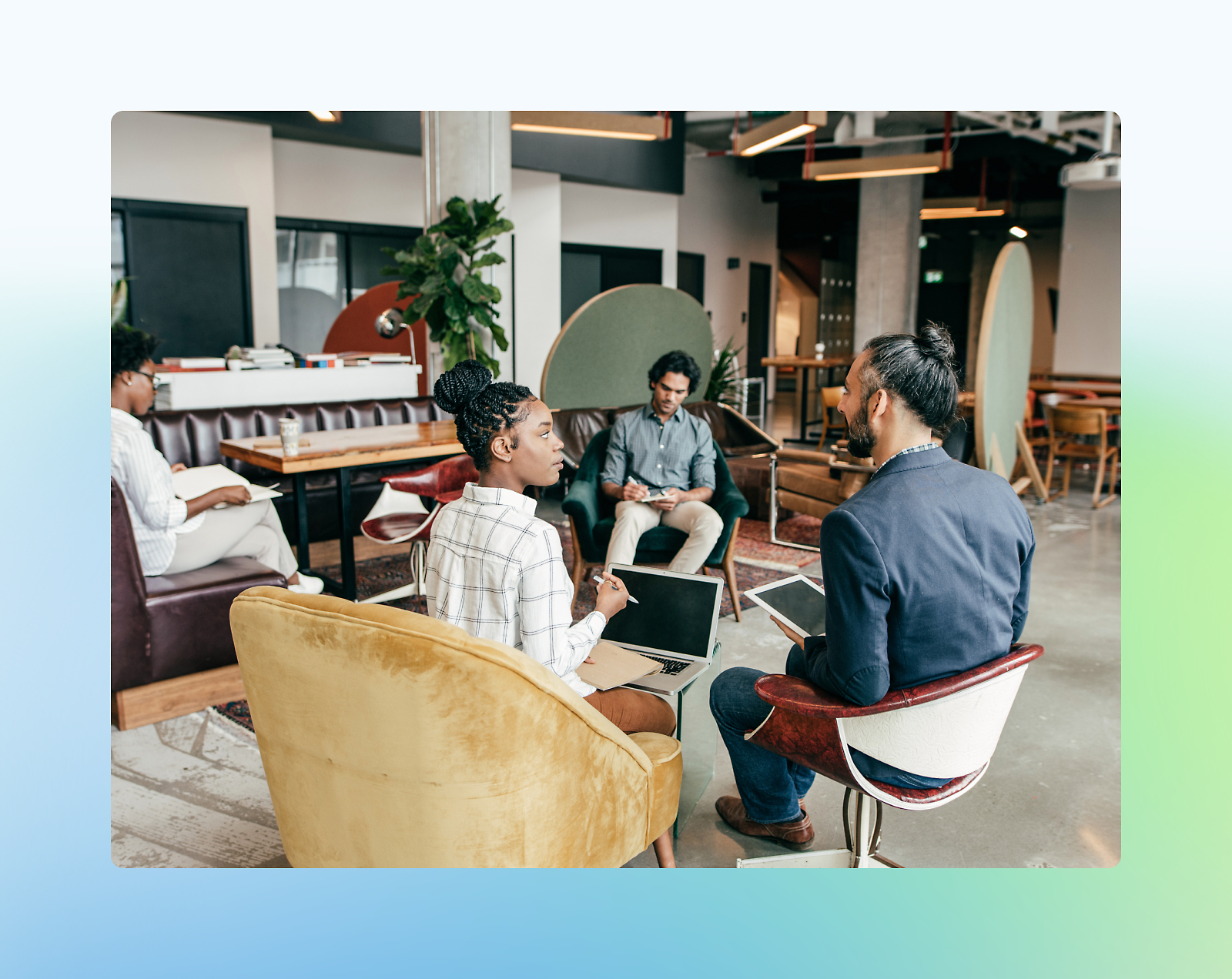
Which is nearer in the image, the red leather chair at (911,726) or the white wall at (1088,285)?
the red leather chair at (911,726)

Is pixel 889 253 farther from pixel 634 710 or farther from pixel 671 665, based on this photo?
pixel 634 710

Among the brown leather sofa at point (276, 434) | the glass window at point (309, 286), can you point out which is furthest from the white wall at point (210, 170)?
the brown leather sofa at point (276, 434)

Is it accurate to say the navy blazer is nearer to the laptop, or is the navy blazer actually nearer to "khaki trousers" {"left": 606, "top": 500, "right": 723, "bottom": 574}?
the laptop

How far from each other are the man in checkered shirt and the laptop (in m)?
1.61

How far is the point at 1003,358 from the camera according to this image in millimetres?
6055

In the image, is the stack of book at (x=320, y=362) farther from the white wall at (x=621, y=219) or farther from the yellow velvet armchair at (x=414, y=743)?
the white wall at (x=621, y=219)

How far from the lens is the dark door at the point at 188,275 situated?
7.43 meters

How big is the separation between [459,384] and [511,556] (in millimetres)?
585

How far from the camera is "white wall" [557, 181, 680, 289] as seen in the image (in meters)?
10.5

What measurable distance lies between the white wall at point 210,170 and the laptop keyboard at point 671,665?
6.58 meters

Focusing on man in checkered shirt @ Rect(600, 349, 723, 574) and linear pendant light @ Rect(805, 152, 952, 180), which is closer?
man in checkered shirt @ Rect(600, 349, 723, 574)

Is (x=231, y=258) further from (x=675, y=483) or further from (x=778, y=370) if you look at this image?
(x=778, y=370)

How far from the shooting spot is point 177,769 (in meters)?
2.82

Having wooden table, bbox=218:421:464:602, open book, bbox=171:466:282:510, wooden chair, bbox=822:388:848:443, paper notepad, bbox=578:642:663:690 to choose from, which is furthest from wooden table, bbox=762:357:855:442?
paper notepad, bbox=578:642:663:690
